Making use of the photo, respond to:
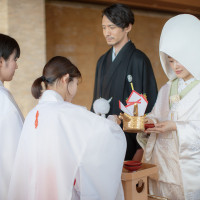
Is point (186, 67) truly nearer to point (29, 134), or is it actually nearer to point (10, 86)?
point (29, 134)

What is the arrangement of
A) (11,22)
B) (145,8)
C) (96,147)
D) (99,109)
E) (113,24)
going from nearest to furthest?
(96,147) → (99,109) → (113,24) → (11,22) → (145,8)

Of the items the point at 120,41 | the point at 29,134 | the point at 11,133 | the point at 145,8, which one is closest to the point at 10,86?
the point at 120,41

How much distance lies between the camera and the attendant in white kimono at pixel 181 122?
2.41 meters

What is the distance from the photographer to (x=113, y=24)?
10.4 ft

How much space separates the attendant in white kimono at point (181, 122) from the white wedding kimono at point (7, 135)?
103cm

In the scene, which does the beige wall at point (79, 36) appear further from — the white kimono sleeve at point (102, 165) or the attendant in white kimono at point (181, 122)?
the white kimono sleeve at point (102, 165)

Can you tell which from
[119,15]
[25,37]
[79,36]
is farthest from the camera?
[79,36]

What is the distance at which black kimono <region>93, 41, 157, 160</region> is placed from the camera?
3133 millimetres

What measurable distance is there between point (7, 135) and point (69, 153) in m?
0.66

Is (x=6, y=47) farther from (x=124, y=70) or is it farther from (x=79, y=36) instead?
(x=79, y=36)

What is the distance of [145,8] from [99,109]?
4.21 m

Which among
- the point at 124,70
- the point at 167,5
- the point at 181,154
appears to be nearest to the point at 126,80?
the point at 124,70

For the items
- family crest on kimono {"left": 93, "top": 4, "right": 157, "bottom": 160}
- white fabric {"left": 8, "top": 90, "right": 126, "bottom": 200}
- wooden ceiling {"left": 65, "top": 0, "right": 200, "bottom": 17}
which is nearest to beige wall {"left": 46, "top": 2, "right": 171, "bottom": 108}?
wooden ceiling {"left": 65, "top": 0, "right": 200, "bottom": 17}

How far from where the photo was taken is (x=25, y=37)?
14.3 ft
